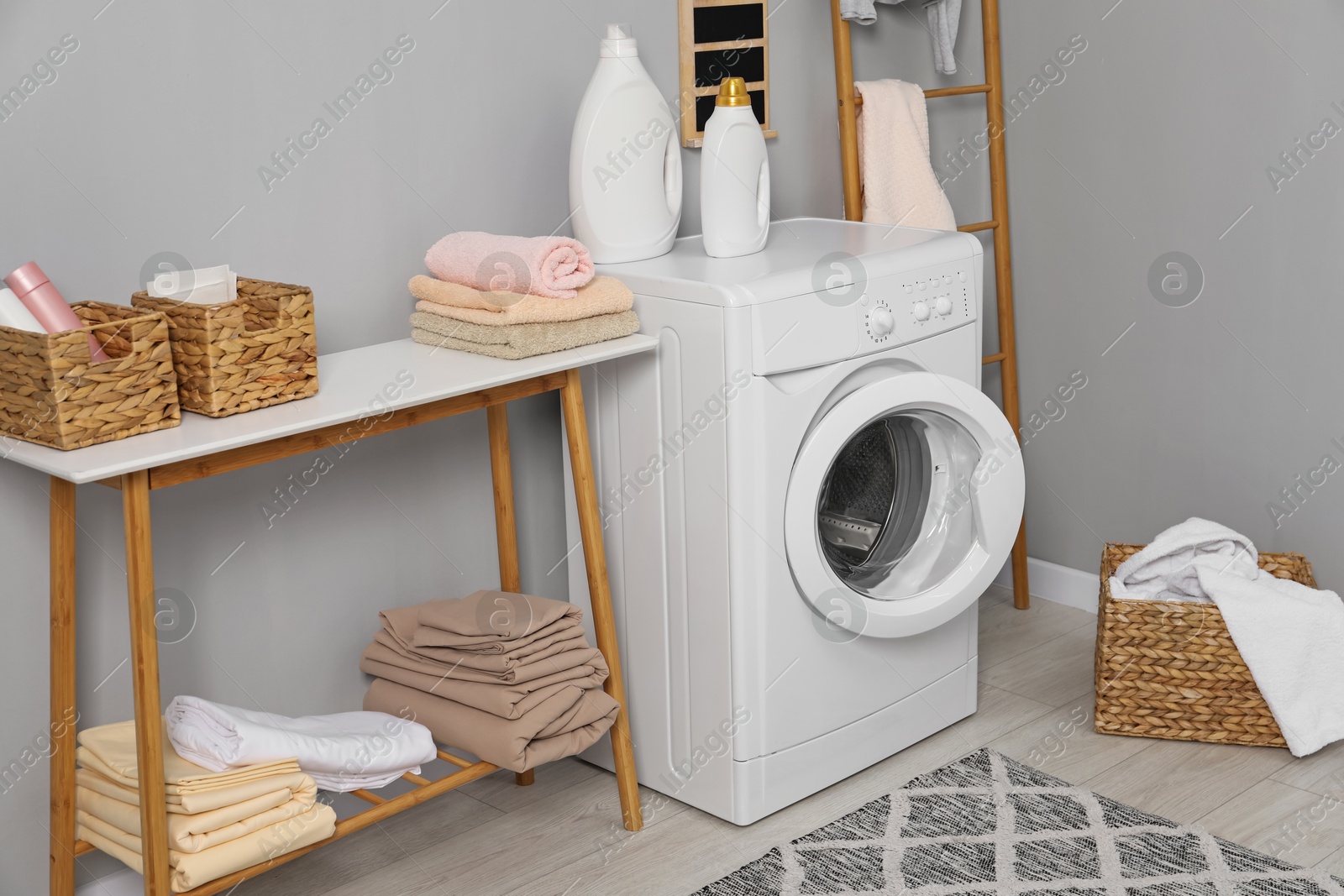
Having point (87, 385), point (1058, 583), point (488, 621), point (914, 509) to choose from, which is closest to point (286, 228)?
point (87, 385)

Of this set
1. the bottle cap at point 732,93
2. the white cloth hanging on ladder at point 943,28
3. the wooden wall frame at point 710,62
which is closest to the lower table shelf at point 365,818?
the bottle cap at point 732,93

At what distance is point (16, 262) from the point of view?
1.61 meters

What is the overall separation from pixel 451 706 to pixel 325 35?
1.01 metres

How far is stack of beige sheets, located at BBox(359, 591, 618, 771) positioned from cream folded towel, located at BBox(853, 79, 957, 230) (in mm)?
1134

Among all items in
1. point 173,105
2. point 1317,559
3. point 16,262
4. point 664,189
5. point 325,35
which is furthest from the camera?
point 1317,559

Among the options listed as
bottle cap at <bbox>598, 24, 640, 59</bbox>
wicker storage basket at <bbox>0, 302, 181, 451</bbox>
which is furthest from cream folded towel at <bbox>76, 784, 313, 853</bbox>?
bottle cap at <bbox>598, 24, 640, 59</bbox>

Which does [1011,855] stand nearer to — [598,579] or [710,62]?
[598,579]

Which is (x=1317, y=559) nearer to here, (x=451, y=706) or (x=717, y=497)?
(x=717, y=497)

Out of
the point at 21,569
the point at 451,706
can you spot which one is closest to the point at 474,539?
the point at 451,706

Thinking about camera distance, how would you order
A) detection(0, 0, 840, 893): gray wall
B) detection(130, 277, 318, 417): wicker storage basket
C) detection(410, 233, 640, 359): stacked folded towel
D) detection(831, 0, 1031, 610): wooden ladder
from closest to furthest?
detection(130, 277, 318, 417): wicker storage basket, detection(0, 0, 840, 893): gray wall, detection(410, 233, 640, 359): stacked folded towel, detection(831, 0, 1031, 610): wooden ladder

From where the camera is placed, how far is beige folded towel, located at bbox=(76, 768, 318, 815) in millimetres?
1526

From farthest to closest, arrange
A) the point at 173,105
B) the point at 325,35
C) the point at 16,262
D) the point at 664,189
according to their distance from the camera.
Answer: the point at 664,189
the point at 325,35
the point at 173,105
the point at 16,262

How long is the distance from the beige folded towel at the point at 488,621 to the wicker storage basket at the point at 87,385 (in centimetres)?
55

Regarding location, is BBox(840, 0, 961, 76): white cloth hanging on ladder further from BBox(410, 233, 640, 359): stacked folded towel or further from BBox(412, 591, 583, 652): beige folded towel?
BBox(412, 591, 583, 652): beige folded towel
